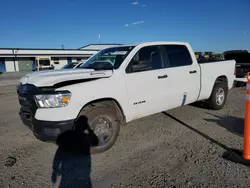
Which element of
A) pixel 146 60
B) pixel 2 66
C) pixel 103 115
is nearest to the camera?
pixel 103 115

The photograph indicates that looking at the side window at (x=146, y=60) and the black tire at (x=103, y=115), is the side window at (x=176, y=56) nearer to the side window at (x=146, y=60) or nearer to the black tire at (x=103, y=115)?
the side window at (x=146, y=60)

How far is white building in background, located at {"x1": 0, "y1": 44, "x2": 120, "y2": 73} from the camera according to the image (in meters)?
36.2

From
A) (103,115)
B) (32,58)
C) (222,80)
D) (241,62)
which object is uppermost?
(32,58)

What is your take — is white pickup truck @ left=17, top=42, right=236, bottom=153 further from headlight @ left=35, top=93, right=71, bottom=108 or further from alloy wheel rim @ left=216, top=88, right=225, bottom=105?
alloy wheel rim @ left=216, top=88, right=225, bottom=105

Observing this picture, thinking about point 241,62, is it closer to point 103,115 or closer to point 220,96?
point 220,96

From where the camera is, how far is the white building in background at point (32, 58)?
36250 mm

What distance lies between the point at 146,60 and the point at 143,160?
1999 millimetres

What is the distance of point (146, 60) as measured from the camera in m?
4.10

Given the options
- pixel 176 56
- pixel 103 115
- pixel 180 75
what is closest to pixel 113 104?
pixel 103 115

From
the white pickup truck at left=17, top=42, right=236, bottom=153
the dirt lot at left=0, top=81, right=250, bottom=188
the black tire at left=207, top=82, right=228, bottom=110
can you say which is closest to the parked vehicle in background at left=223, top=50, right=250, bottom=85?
the black tire at left=207, top=82, right=228, bottom=110

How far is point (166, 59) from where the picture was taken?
4453mm

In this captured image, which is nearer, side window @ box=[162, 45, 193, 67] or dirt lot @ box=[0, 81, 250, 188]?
dirt lot @ box=[0, 81, 250, 188]

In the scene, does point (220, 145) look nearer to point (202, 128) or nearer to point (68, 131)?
point (202, 128)

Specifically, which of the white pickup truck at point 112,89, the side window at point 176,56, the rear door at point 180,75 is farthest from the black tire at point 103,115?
the side window at point 176,56
